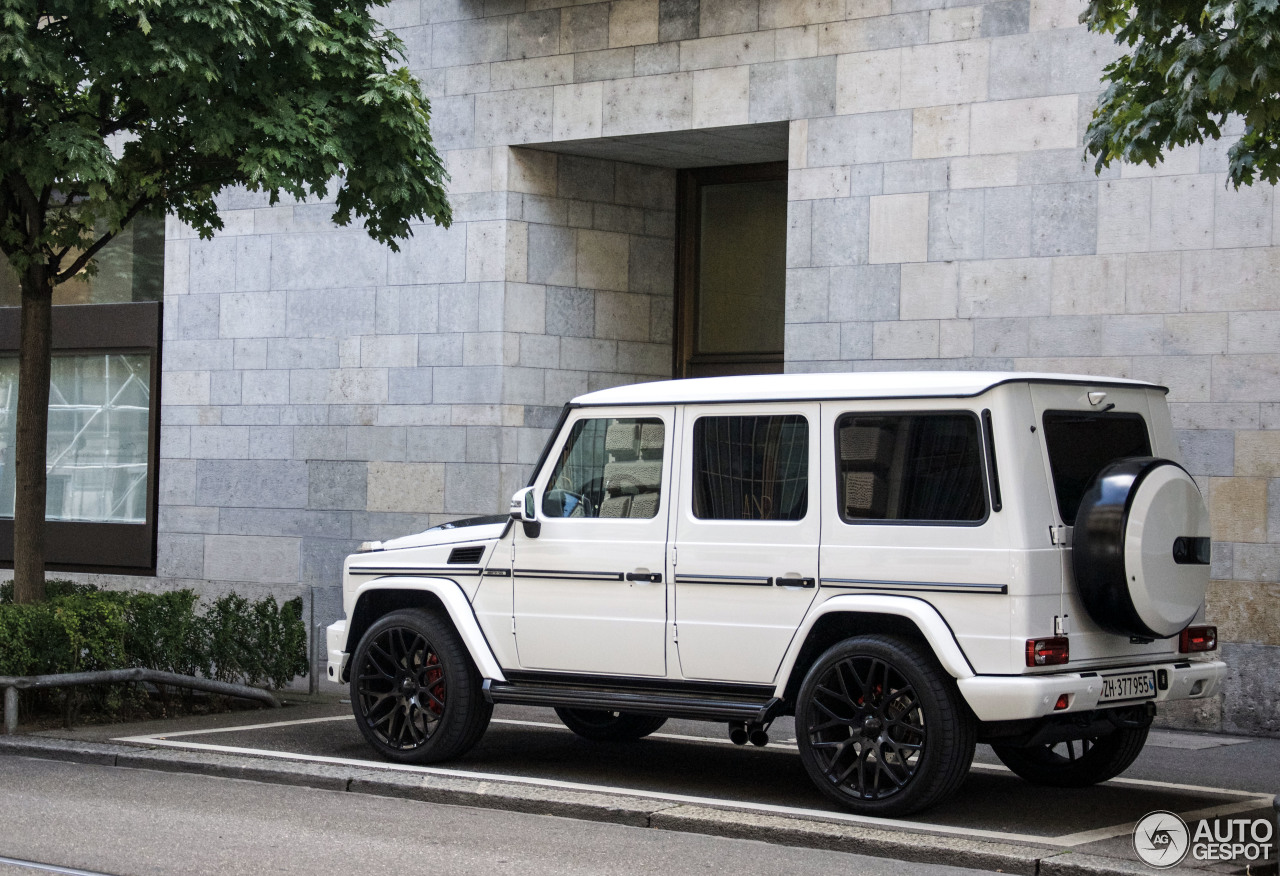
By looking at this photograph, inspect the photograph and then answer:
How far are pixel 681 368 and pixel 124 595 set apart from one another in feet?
20.0

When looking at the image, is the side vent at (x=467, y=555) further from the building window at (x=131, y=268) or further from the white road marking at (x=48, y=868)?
the building window at (x=131, y=268)

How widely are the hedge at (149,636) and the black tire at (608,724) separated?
300 centimetres

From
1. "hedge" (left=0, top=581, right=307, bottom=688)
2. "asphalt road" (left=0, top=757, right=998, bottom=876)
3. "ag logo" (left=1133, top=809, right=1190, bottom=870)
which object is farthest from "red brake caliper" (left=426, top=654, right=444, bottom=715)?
"ag logo" (left=1133, top=809, right=1190, bottom=870)

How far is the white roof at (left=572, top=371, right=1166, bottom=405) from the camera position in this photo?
7844mm

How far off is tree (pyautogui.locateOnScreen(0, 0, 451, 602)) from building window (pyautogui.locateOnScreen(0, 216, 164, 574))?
5062 millimetres

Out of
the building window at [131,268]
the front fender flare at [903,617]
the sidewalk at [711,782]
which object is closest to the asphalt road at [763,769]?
the sidewalk at [711,782]

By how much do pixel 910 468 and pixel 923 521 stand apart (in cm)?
28

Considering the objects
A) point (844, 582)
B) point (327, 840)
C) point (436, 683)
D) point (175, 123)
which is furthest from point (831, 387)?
point (175, 123)

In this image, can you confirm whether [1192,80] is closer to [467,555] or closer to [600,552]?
[600,552]

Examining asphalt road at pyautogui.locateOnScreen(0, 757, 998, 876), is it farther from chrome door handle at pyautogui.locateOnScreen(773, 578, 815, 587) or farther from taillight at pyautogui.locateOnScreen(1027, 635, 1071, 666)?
chrome door handle at pyautogui.locateOnScreen(773, 578, 815, 587)

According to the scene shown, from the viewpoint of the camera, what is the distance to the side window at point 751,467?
27.5 ft

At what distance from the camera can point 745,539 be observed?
8.41 m

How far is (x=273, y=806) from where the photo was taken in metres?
8.43

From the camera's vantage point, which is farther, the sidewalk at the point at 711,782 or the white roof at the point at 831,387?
the white roof at the point at 831,387
